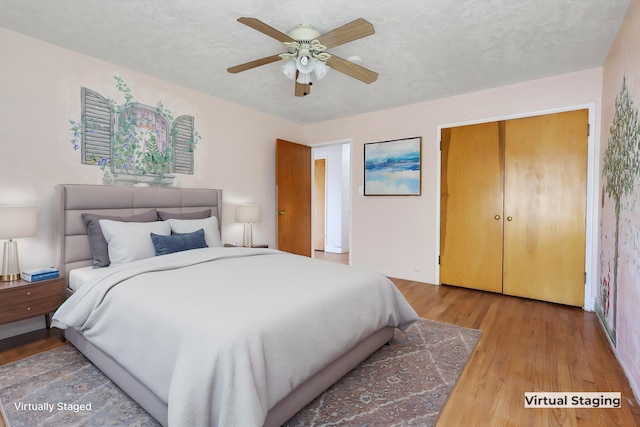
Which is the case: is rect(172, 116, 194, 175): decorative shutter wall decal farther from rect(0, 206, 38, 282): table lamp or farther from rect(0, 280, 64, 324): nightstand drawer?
rect(0, 280, 64, 324): nightstand drawer

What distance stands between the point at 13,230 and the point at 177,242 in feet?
3.63

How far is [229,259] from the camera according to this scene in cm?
263

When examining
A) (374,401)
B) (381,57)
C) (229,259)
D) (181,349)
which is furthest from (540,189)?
(181,349)

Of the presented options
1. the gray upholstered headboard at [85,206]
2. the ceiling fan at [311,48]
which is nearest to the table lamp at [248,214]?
the gray upholstered headboard at [85,206]

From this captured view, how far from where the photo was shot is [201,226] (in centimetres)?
325

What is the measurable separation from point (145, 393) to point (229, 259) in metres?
1.19

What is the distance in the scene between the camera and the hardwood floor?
1.67 m

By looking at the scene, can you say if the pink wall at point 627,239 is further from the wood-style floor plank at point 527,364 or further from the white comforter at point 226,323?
the white comforter at point 226,323

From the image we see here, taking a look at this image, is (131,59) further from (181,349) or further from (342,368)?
(342,368)

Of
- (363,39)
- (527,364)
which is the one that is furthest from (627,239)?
(363,39)

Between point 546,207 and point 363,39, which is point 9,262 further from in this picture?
point 546,207

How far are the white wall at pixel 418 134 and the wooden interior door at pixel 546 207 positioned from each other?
219 millimetres

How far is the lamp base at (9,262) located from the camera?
241cm

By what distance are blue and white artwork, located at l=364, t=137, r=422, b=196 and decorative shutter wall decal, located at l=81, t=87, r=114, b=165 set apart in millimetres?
3267
